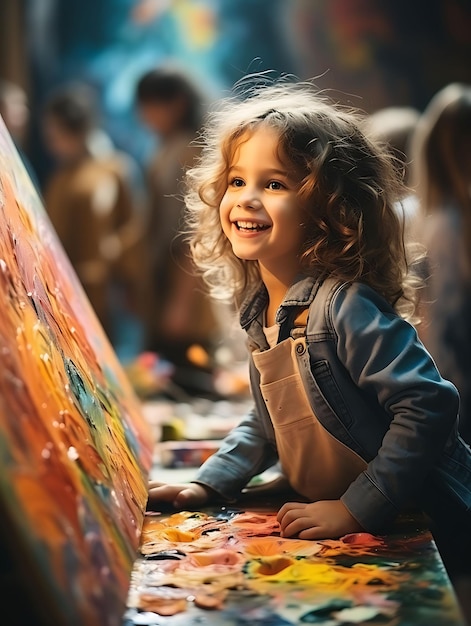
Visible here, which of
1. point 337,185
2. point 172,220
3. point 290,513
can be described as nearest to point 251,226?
point 337,185

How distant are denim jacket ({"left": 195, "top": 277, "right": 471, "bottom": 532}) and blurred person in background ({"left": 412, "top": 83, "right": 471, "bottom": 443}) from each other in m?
1.50

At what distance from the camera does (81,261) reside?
5.07 metres

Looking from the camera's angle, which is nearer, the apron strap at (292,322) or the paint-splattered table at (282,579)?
the paint-splattered table at (282,579)

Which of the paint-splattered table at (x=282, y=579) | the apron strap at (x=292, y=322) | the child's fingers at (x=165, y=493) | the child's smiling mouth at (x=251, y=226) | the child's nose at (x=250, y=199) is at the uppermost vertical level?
the child's nose at (x=250, y=199)

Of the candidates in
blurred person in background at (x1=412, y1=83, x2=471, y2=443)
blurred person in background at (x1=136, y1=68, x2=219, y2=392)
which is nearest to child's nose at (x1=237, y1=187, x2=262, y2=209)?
blurred person in background at (x1=412, y1=83, x2=471, y2=443)

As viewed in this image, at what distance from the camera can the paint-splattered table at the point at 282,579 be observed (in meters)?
1.00

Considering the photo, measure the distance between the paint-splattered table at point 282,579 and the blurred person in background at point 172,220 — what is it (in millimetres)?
3311

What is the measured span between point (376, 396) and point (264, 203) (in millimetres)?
320

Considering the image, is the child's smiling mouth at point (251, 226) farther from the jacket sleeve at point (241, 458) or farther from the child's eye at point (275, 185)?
the jacket sleeve at point (241, 458)

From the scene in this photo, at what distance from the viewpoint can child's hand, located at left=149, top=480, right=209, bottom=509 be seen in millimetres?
1435

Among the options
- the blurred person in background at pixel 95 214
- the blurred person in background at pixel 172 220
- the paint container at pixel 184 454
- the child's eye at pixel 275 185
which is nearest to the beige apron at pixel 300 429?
the child's eye at pixel 275 185

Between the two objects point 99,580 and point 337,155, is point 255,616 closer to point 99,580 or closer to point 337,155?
point 99,580

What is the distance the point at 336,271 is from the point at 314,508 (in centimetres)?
34

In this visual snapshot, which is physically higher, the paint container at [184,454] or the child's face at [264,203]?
the child's face at [264,203]
